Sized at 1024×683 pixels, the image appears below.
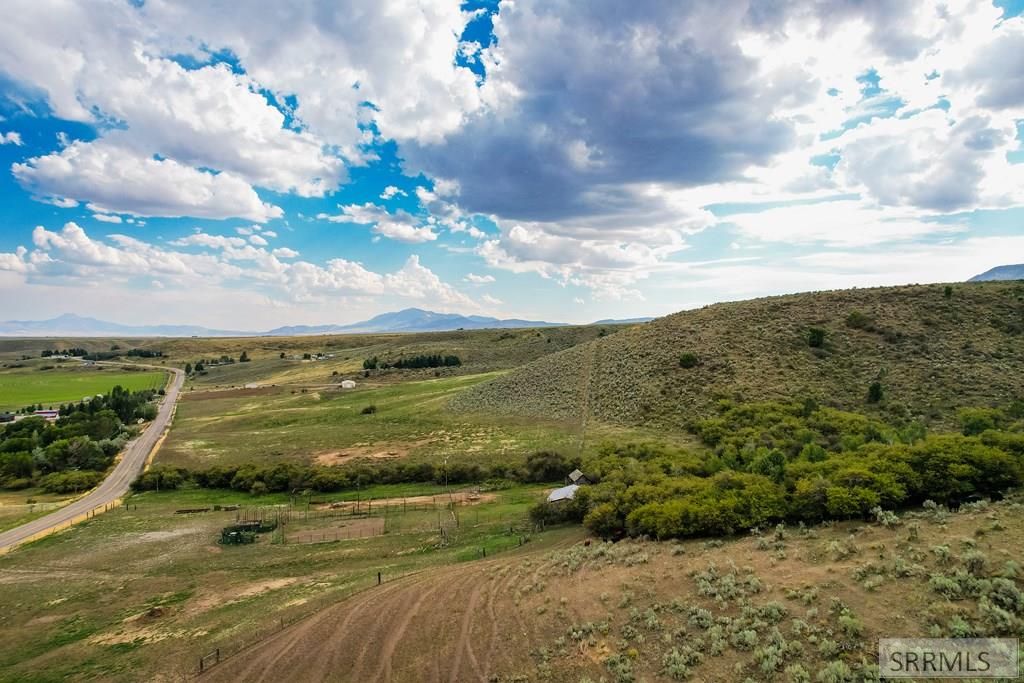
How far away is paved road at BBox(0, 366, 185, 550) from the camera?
36625 mm

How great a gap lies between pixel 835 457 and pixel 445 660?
71.7ft

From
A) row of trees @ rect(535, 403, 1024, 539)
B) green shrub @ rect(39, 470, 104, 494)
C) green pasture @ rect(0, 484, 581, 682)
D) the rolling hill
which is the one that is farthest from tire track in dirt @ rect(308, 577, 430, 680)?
green shrub @ rect(39, 470, 104, 494)

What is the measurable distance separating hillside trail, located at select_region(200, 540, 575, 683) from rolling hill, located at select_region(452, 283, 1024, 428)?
33.7 m

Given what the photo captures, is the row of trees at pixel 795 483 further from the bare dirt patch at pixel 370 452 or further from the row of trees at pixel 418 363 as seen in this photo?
the row of trees at pixel 418 363

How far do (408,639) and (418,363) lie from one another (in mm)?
Answer: 117497

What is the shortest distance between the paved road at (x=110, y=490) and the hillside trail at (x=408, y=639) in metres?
29.4

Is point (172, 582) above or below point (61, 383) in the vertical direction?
below

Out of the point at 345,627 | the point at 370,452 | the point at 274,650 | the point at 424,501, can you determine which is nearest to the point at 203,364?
the point at 370,452

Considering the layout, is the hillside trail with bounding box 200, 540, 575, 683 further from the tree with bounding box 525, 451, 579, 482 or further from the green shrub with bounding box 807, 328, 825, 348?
the green shrub with bounding box 807, 328, 825, 348

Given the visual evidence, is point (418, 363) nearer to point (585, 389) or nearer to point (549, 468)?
point (585, 389)

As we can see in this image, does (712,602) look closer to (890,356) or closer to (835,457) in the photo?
(835,457)

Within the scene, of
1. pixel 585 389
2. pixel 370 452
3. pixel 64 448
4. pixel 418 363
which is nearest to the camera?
pixel 370 452

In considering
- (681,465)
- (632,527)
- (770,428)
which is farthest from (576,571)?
(770,428)

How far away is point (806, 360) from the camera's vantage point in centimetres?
5416
